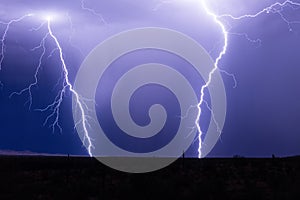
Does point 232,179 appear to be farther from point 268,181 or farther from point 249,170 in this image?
point 249,170

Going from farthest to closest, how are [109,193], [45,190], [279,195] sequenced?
[45,190], [109,193], [279,195]

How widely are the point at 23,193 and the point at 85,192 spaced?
9.00ft

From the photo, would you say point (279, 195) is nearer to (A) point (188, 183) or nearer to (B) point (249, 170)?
(A) point (188, 183)

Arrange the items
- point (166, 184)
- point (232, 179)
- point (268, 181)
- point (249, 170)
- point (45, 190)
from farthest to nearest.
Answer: point (249, 170) < point (232, 179) < point (268, 181) < point (45, 190) < point (166, 184)

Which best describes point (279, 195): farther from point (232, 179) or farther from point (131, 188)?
point (232, 179)

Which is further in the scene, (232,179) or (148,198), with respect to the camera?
(232,179)

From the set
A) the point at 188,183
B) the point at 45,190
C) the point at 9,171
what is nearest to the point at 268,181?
the point at 188,183

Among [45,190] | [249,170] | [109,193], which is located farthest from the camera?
[249,170]

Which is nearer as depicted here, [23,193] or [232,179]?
[23,193]

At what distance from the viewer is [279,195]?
66.2 ft

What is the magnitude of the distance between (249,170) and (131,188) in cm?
1574

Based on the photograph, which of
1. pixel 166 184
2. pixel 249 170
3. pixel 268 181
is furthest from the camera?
pixel 249 170

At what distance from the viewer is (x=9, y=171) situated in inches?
1102

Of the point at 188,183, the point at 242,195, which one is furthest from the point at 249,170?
the point at 242,195
